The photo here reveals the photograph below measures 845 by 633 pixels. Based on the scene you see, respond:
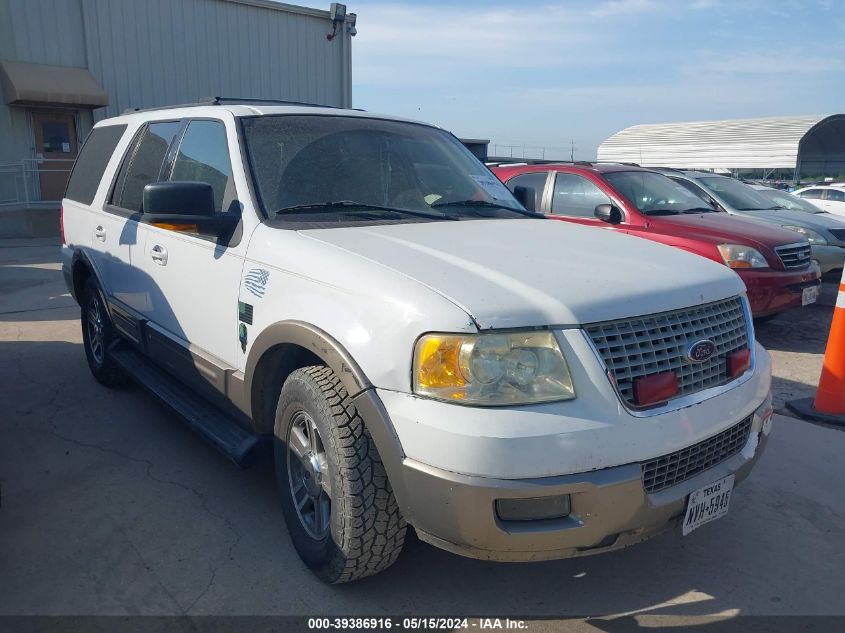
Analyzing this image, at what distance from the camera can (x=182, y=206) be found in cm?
314

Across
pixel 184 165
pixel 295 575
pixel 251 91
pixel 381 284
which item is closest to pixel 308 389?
pixel 381 284

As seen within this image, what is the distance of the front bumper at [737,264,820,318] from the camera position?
6.70 meters

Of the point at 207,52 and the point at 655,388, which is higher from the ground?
the point at 207,52

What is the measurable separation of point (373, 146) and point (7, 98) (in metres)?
14.8

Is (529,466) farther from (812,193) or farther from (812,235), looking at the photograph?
(812,193)

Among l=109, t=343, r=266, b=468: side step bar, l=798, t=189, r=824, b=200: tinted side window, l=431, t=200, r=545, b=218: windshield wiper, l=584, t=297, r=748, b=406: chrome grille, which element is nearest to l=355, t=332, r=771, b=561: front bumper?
l=584, t=297, r=748, b=406: chrome grille

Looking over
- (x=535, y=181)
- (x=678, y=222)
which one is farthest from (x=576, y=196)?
(x=678, y=222)

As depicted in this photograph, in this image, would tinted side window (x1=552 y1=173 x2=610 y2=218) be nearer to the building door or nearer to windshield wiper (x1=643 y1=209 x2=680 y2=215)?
windshield wiper (x1=643 y1=209 x2=680 y2=215)

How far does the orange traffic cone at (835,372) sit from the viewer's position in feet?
15.5

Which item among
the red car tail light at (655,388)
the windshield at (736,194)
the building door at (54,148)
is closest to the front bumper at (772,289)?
the windshield at (736,194)

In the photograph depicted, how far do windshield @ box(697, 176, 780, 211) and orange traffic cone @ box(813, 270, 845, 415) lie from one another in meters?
4.97

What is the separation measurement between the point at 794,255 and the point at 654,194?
5.16 feet

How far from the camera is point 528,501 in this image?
91.0 inches

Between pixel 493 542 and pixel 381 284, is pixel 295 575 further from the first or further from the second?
pixel 381 284
